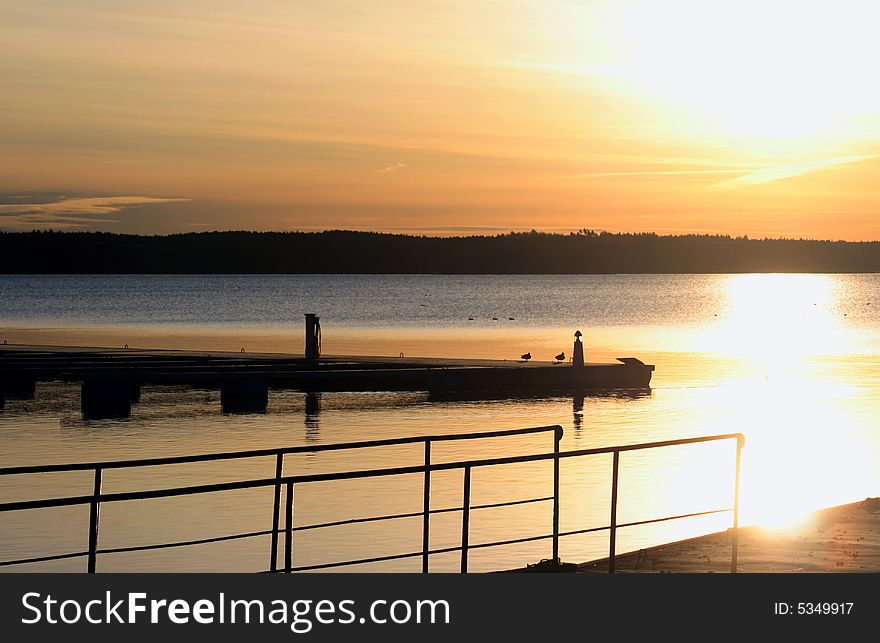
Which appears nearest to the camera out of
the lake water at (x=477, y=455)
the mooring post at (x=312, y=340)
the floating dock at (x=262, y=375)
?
the lake water at (x=477, y=455)

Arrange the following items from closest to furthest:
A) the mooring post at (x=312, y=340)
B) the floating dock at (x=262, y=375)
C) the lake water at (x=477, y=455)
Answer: the lake water at (x=477, y=455) < the floating dock at (x=262, y=375) < the mooring post at (x=312, y=340)

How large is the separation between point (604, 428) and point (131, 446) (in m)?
12.0

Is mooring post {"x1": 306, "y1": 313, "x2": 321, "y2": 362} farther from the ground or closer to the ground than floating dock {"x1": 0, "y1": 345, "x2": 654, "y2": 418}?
farther from the ground

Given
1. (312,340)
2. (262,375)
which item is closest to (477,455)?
(262,375)

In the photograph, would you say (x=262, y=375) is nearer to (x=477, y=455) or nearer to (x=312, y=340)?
(x=312, y=340)

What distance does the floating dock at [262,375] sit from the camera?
33.8 m

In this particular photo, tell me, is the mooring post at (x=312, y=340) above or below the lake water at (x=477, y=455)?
above

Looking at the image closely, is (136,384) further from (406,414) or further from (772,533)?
(772,533)

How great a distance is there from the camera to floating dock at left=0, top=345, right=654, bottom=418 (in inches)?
1332

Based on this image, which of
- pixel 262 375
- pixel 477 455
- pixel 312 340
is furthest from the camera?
pixel 312 340

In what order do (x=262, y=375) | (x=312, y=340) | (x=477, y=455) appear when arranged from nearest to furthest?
(x=477, y=455) < (x=262, y=375) < (x=312, y=340)

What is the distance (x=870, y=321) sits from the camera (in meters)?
128

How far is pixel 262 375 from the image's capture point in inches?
1388
